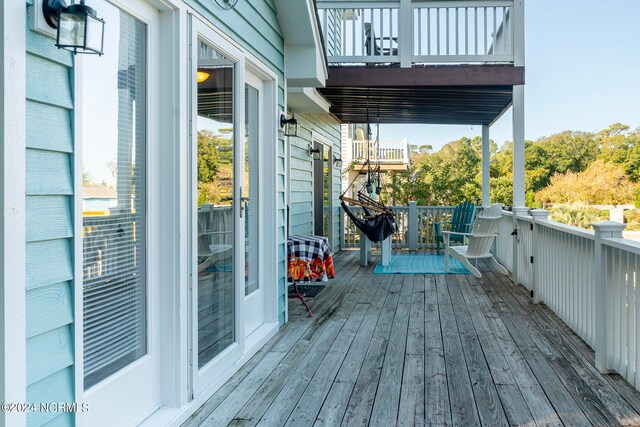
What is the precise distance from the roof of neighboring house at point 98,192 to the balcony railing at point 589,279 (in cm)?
255

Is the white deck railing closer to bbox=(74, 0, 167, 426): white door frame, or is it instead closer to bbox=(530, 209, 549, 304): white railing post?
bbox=(530, 209, 549, 304): white railing post

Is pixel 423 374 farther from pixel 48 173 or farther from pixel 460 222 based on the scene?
pixel 460 222

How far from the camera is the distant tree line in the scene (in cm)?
1562

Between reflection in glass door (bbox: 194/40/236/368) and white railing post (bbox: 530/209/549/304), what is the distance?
3.29 metres

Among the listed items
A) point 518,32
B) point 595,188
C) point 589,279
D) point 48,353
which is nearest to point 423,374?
point 589,279

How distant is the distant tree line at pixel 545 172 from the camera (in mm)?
15617

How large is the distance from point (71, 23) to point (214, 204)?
4.78ft

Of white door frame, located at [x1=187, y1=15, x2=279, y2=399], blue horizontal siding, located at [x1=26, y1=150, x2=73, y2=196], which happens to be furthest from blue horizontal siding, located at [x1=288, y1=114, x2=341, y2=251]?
blue horizontal siding, located at [x1=26, y1=150, x2=73, y2=196]

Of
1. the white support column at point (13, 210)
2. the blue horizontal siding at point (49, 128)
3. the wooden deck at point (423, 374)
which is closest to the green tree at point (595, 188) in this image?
the wooden deck at point (423, 374)

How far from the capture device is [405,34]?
6473mm

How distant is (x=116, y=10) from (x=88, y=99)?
454 millimetres

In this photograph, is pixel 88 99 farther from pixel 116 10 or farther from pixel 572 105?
pixel 572 105

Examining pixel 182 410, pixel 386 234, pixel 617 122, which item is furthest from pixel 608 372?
pixel 617 122

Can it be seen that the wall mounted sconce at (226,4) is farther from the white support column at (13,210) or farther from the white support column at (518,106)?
the white support column at (518,106)
